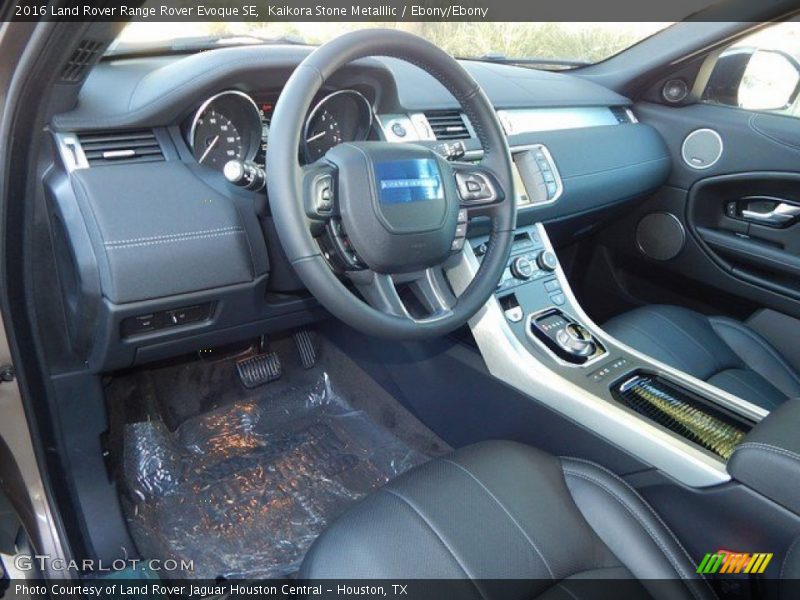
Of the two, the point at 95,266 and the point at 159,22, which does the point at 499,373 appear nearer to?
the point at 95,266

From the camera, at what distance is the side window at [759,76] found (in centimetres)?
217

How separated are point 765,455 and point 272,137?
933 mm

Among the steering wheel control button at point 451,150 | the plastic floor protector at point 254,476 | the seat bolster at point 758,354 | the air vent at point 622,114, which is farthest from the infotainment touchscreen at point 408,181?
the air vent at point 622,114

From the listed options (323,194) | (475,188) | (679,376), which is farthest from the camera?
(679,376)

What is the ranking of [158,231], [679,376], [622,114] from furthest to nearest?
[622,114] → [679,376] → [158,231]

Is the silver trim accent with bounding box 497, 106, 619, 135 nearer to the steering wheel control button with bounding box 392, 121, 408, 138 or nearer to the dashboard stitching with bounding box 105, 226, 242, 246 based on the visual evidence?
the steering wheel control button with bounding box 392, 121, 408, 138

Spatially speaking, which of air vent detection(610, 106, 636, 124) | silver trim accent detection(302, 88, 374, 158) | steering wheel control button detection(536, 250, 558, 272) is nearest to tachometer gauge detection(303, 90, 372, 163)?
silver trim accent detection(302, 88, 374, 158)

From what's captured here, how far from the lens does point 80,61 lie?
1.12 m

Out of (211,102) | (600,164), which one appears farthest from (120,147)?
(600,164)

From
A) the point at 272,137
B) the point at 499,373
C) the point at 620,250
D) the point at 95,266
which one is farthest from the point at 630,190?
the point at 95,266

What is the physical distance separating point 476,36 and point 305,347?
1.16 meters

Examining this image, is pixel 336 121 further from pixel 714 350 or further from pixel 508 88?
pixel 714 350

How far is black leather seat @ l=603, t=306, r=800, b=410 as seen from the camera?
70.6 inches

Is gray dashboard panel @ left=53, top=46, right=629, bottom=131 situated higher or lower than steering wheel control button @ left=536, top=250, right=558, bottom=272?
higher
